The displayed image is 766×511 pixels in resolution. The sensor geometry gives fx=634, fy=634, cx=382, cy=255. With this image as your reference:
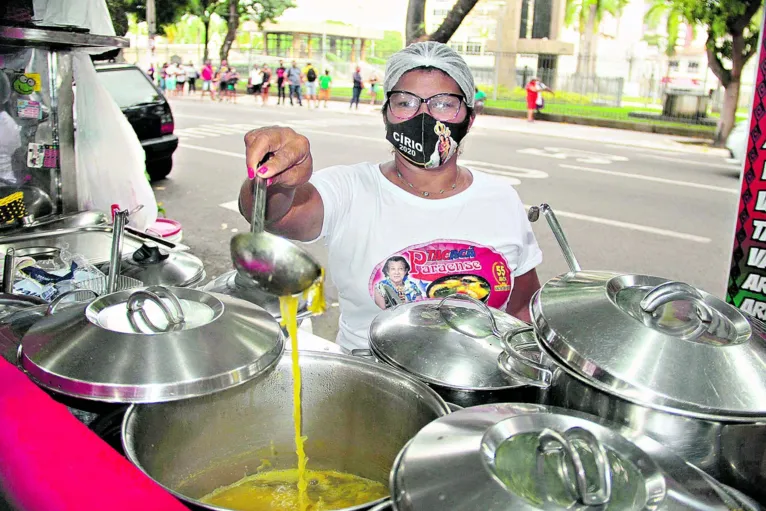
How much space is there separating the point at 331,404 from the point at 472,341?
329 mm

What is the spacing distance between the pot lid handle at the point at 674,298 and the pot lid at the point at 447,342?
250mm

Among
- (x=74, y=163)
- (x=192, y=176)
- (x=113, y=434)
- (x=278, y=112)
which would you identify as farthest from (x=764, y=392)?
(x=278, y=112)

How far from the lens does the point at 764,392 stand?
95 cm

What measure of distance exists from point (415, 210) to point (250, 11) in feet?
103

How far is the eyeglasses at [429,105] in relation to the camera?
76.0 inches

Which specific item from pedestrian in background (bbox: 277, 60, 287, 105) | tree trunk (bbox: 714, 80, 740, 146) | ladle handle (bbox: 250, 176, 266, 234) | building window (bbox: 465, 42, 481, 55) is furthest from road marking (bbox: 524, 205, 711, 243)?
building window (bbox: 465, 42, 481, 55)

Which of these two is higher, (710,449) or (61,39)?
(61,39)

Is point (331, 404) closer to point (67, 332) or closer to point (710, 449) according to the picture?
point (67, 332)

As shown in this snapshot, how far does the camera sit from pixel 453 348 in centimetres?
129

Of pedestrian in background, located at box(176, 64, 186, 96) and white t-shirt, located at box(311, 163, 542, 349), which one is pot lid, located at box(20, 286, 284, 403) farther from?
pedestrian in background, located at box(176, 64, 186, 96)

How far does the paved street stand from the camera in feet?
19.1

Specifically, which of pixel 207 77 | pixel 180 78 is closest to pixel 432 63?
pixel 207 77

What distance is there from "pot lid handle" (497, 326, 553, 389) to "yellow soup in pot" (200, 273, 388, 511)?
0.36 m

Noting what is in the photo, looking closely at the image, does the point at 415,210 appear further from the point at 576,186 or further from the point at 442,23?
the point at 576,186
